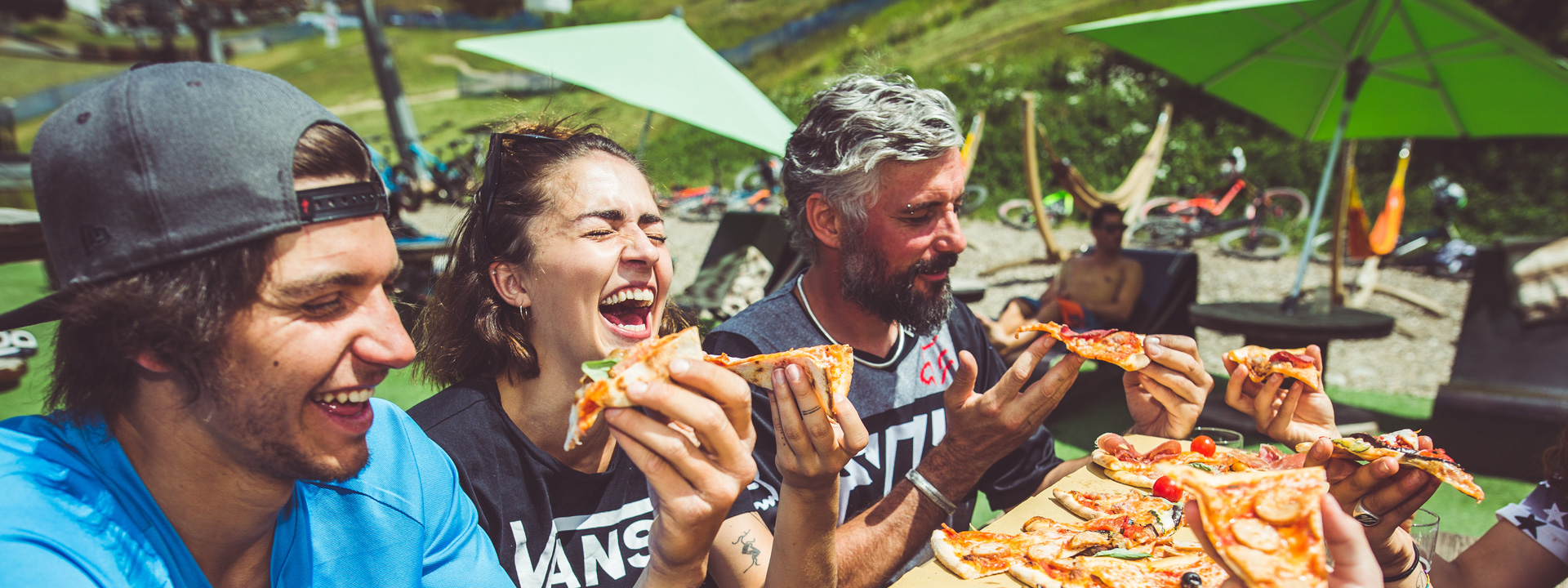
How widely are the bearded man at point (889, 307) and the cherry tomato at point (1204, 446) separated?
14 cm

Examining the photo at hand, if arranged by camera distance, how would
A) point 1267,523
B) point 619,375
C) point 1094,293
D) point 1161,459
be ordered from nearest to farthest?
point 1267,523
point 619,375
point 1161,459
point 1094,293

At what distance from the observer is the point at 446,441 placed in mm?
1959

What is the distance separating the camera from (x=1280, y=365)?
7.34ft

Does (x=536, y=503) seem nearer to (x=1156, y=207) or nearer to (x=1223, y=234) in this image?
(x=1223, y=234)

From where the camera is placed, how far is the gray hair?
98.0 inches

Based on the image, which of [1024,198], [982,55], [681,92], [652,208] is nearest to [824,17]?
[982,55]

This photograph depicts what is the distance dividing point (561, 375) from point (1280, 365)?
2134 mm

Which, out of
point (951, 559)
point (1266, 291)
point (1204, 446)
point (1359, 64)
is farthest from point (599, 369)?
point (1266, 291)

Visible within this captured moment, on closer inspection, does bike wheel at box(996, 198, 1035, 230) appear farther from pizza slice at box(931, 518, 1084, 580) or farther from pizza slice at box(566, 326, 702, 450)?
pizza slice at box(566, 326, 702, 450)

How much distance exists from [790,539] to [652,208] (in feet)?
3.32

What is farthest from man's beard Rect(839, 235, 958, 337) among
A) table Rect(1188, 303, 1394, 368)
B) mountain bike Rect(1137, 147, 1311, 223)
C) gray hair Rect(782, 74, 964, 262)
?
mountain bike Rect(1137, 147, 1311, 223)

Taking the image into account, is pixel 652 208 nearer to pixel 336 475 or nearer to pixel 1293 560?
pixel 336 475

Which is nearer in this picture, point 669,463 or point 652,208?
point 669,463

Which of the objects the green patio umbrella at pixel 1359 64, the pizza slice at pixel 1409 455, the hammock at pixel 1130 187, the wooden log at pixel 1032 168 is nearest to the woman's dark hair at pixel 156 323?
the pizza slice at pixel 1409 455
